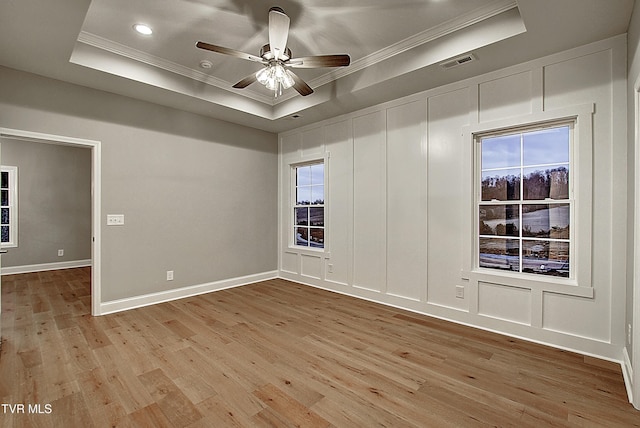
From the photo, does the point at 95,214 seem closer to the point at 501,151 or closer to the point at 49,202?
the point at 49,202

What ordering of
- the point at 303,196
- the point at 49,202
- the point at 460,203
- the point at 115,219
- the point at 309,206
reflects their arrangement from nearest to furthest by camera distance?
the point at 460,203 → the point at 115,219 → the point at 309,206 → the point at 303,196 → the point at 49,202

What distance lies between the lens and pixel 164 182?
14.2 feet

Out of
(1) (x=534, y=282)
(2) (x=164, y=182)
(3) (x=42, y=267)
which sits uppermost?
(2) (x=164, y=182)

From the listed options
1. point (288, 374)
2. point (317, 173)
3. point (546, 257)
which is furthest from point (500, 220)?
point (317, 173)

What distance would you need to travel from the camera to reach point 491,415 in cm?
191

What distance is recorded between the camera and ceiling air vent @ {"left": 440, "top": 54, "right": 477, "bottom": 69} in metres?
2.92

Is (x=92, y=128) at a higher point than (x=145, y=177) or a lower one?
higher

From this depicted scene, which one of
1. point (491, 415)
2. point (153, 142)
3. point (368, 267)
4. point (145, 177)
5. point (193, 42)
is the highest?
point (193, 42)

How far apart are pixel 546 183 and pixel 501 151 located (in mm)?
552

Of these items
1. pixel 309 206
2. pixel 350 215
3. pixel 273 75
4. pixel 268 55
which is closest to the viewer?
pixel 268 55

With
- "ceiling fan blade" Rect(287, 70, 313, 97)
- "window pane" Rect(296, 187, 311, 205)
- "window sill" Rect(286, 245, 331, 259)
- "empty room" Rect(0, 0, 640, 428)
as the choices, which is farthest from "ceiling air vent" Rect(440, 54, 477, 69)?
"window sill" Rect(286, 245, 331, 259)

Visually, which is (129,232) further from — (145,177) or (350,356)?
(350,356)

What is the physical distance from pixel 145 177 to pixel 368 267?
3.37 m

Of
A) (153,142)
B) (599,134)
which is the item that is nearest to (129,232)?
(153,142)
